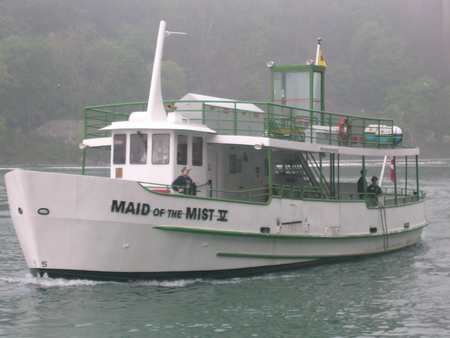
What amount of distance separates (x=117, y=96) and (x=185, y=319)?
105124mm

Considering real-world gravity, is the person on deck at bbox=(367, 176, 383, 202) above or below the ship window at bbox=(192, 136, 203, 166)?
below

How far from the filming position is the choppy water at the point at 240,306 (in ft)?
40.1

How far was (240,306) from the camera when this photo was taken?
44.7 feet

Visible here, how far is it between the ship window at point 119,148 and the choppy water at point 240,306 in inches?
119

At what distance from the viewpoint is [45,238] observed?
13695 mm

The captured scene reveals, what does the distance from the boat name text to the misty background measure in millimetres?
80129

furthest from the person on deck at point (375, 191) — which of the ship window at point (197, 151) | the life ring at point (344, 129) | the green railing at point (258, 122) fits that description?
the ship window at point (197, 151)

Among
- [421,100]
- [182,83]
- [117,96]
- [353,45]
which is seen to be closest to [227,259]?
[117,96]

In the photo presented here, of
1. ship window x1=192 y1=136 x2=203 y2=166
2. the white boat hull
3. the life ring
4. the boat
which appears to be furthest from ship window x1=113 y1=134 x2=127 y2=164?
the life ring

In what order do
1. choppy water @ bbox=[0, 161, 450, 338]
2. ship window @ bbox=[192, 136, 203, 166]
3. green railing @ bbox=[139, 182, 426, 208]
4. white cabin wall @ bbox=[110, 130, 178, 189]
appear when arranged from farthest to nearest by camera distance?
ship window @ bbox=[192, 136, 203, 166]
white cabin wall @ bbox=[110, 130, 178, 189]
green railing @ bbox=[139, 182, 426, 208]
choppy water @ bbox=[0, 161, 450, 338]

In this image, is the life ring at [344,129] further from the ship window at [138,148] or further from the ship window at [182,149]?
the ship window at [138,148]

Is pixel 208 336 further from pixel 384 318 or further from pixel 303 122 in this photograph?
pixel 303 122

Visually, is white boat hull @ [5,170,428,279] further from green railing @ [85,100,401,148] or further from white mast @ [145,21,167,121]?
white mast @ [145,21,167,121]

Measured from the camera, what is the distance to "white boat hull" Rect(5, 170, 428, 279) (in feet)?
44.5
